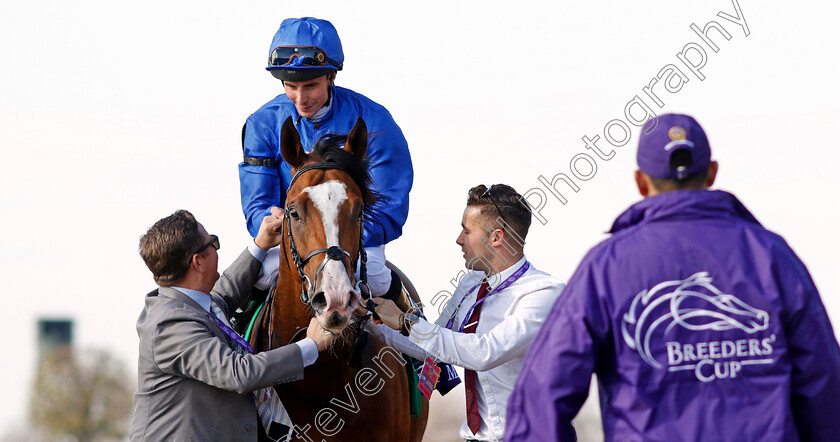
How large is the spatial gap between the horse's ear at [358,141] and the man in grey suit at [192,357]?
1.02 m

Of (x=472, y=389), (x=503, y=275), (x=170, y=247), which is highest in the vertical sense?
(x=170, y=247)

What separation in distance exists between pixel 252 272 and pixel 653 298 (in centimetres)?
288

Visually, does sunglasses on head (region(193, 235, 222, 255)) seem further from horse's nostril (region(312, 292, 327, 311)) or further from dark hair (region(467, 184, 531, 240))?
dark hair (region(467, 184, 531, 240))

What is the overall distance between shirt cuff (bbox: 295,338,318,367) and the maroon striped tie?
83 centimetres

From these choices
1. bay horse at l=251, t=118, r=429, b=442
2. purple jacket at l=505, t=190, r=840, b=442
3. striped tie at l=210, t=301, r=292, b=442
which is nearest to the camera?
purple jacket at l=505, t=190, r=840, b=442

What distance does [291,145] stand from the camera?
462cm

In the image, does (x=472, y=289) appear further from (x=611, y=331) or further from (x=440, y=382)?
(x=611, y=331)

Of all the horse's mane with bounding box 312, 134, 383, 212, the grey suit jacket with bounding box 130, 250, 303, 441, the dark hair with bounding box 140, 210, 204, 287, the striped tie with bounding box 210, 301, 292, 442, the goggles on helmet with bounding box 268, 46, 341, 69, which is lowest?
the striped tie with bounding box 210, 301, 292, 442

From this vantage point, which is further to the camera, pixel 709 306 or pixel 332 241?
pixel 332 241

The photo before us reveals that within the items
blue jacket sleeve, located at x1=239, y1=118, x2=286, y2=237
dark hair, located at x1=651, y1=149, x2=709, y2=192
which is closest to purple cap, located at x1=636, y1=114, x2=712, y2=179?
dark hair, located at x1=651, y1=149, x2=709, y2=192

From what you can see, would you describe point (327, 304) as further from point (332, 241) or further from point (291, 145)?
point (291, 145)

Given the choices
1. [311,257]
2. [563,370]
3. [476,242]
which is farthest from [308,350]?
[563,370]

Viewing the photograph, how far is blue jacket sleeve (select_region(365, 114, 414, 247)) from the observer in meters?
5.07

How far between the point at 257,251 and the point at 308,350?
3.54 feet
